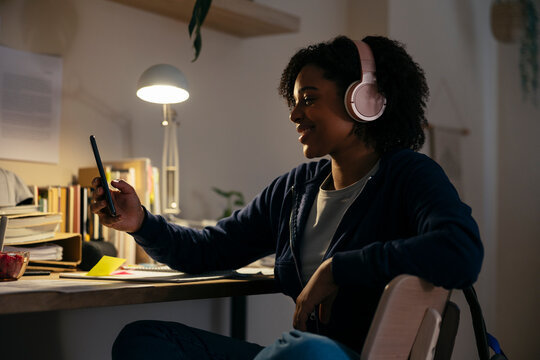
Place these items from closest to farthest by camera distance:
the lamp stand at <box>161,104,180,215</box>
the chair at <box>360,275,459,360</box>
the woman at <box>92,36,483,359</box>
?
the chair at <box>360,275,459,360</box>
the woman at <box>92,36,483,359</box>
the lamp stand at <box>161,104,180,215</box>

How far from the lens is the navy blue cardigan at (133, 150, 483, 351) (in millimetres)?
952

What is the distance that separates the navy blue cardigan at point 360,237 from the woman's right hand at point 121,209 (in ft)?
0.10

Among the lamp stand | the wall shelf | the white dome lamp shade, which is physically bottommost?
the lamp stand

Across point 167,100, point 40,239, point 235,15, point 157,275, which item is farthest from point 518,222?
point 40,239

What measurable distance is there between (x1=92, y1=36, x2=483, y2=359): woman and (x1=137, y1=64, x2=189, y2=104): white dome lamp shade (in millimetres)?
Result: 442

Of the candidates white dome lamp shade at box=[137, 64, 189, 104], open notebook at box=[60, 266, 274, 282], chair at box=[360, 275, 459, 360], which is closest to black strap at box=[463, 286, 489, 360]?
chair at box=[360, 275, 459, 360]

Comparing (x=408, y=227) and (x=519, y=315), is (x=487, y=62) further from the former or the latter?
(x=408, y=227)

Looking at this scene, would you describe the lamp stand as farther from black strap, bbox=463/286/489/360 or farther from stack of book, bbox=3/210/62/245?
black strap, bbox=463/286/489/360

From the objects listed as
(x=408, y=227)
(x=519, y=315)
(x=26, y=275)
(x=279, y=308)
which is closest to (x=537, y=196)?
(x=519, y=315)

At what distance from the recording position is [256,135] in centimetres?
258

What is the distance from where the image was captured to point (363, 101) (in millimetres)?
1252

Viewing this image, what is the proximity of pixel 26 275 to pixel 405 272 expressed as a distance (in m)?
0.84

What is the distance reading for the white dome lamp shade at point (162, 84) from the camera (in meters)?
1.81

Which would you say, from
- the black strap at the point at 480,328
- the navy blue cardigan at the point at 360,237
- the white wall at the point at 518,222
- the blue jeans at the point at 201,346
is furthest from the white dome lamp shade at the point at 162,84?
the white wall at the point at 518,222
